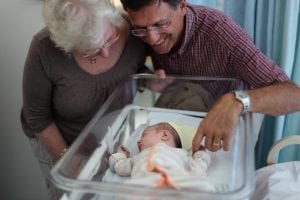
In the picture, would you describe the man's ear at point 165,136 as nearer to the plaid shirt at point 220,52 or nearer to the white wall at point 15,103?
the plaid shirt at point 220,52

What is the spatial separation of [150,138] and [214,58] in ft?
1.25

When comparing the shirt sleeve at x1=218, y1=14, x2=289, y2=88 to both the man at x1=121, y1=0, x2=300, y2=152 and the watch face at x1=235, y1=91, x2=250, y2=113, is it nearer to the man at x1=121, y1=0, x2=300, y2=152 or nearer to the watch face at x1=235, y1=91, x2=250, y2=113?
the man at x1=121, y1=0, x2=300, y2=152

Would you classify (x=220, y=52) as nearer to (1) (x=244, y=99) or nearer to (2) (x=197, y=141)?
(1) (x=244, y=99)

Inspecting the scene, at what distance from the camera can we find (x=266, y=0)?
1.63 meters

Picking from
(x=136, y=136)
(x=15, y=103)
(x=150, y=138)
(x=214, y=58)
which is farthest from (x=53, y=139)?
(x=214, y=58)

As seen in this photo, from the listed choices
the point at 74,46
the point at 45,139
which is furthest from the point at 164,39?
the point at 45,139

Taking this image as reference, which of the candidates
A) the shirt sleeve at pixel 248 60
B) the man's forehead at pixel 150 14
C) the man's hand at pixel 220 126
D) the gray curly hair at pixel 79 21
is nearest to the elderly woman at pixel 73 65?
the gray curly hair at pixel 79 21

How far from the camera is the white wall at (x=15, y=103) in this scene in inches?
74.2

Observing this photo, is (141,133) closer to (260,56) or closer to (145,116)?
(145,116)

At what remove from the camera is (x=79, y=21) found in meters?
1.29

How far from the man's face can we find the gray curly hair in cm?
9

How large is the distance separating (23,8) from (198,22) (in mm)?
853

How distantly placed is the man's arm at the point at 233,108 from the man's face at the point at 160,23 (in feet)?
0.93

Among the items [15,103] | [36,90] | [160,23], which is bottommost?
[15,103]
